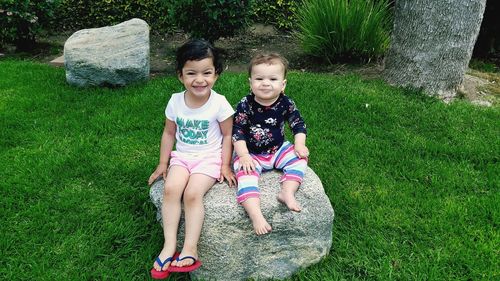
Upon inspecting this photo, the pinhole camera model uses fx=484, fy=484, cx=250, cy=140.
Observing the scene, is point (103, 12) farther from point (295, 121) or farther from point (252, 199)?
point (252, 199)

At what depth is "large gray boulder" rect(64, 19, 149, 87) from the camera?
558 centimetres

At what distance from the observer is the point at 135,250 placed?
10.3ft

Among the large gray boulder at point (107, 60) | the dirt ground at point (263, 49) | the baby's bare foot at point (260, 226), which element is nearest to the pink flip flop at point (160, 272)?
the baby's bare foot at point (260, 226)

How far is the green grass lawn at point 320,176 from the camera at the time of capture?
299 cm

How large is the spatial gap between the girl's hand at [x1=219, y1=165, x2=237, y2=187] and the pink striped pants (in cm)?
5

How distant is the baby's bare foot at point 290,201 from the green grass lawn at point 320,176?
453mm

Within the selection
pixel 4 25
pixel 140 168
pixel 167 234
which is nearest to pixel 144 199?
pixel 140 168

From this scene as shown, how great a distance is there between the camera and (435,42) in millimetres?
5172

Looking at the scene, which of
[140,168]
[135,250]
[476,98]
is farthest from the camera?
[476,98]

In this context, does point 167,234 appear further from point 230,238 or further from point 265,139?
point 265,139

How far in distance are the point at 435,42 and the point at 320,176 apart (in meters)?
2.34

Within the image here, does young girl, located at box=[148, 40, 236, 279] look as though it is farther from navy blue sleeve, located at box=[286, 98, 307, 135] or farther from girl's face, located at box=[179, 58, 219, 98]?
navy blue sleeve, located at box=[286, 98, 307, 135]

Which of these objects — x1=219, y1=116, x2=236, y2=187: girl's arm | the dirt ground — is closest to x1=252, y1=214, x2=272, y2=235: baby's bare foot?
x1=219, y1=116, x2=236, y2=187: girl's arm

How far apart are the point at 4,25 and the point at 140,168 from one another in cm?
463
